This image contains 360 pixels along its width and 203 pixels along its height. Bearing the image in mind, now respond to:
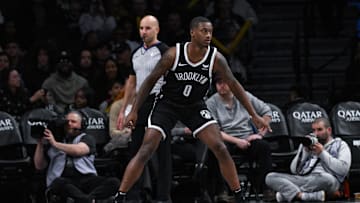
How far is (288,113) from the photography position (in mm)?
14859

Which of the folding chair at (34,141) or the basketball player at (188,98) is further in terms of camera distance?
the folding chair at (34,141)

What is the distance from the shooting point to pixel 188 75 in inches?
479

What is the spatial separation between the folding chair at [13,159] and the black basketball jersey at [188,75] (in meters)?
2.56

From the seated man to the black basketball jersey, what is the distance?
1804mm

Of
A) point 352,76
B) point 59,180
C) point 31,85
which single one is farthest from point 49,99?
point 352,76

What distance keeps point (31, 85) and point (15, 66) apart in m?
0.35

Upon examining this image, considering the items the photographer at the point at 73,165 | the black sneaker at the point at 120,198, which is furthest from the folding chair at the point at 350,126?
the black sneaker at the point at 120,198

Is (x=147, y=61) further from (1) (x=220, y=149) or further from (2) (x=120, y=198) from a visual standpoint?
(2) (x=120, y=198)

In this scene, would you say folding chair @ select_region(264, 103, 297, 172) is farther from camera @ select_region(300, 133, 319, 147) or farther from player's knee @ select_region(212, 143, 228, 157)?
player's knee @ select_region(212, 143, 228, 157)

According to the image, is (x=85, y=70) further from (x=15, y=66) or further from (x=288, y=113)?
(x=288, y=113)

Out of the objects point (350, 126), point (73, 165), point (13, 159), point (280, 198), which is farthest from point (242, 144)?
point (13, 159)

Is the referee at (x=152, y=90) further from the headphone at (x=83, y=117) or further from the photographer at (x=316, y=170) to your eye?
the photographer at (x=316, y=170)

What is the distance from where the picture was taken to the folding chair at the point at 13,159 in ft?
45.7

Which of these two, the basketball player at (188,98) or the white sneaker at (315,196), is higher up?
the basketball player at (188,98)
